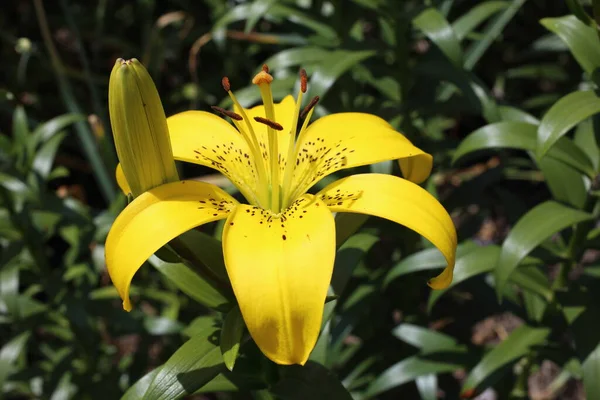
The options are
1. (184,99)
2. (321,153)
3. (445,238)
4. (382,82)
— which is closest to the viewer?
(445,238)

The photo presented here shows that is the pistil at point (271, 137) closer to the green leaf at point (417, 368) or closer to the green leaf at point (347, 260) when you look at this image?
the green leaf at point (347, 260)

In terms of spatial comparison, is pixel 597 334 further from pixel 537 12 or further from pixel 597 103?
pixel 537 12

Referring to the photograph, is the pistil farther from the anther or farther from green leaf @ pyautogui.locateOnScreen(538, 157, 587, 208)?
green leaf @ pyautogui.locateOnScreen(538, 157, 587, 208)

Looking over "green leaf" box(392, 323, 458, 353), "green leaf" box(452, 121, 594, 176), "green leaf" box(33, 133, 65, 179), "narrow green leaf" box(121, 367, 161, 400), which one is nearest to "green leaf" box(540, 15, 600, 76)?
"green leaf" box(452, 121, 594, 176)

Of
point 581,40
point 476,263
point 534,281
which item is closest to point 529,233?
point 476,263

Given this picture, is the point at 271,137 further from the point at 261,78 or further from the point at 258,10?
the point at 258,10

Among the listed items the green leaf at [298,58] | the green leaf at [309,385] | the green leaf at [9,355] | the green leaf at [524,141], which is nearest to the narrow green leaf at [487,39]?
the green leaf at [298,58]

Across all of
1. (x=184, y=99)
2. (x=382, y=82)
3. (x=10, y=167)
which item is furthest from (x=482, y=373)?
(x=184, y=99)
